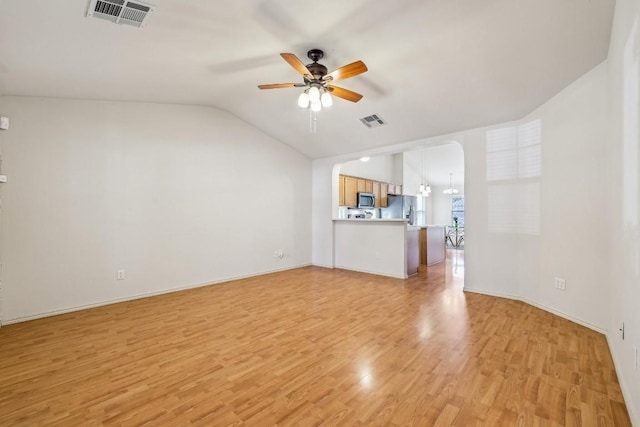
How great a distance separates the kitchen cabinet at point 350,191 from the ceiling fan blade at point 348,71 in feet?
15.1

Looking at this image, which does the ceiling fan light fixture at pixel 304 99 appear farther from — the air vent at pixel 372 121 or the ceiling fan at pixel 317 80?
the air vent at pixel 372 121

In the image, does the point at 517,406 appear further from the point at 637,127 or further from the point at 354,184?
the point at 354,184

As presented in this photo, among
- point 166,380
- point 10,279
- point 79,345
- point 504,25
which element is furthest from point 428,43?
point 10,279

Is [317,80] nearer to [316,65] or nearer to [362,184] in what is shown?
[316,65]

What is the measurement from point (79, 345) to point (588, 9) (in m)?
5.33

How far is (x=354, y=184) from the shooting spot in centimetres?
772

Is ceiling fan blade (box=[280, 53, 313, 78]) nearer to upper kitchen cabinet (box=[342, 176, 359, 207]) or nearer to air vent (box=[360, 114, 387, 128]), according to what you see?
air vent (box=[360, 114, 387, 128])

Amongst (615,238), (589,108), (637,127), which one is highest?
(589,108)

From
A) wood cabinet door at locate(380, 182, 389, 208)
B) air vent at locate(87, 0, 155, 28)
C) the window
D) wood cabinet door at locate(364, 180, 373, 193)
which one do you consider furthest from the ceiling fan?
wood cabinet door at locate(380, 182, 389, 208)

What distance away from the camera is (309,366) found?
2285 millimetres

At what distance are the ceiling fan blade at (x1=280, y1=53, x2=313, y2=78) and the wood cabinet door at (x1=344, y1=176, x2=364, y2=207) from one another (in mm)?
4642

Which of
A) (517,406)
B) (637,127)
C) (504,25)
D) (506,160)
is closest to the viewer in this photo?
(637,127)

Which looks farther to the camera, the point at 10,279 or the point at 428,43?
the point at 10,279

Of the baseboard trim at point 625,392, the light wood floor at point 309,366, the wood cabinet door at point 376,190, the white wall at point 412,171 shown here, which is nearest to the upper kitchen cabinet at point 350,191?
the wood cabinet door at point 376,190
